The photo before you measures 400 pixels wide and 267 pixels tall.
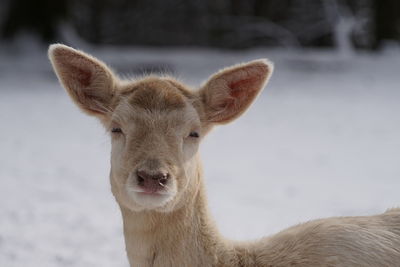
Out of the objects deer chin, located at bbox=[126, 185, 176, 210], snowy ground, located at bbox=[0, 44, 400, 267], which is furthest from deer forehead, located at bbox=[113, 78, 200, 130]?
snowy ground, located at bbox=[0, 44, 400, 267]

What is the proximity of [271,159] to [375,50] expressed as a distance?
964 centimetres

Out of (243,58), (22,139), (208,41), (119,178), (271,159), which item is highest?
(208,41)

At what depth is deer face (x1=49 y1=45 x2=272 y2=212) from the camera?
314 cm

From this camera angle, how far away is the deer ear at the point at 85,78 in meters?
3.66

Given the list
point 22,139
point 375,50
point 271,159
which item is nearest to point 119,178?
point 271,159

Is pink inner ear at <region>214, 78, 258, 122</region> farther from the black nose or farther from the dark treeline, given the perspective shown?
the dark treeline

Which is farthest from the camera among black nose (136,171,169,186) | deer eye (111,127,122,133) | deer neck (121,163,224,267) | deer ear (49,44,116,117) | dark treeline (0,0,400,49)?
dark treeline (0,0,400,49)

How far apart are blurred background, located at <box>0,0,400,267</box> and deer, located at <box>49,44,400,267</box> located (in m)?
0.46

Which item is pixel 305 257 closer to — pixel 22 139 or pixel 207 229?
pixel 207 229

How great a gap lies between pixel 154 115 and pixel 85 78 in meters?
0.63

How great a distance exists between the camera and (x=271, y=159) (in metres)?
8.86

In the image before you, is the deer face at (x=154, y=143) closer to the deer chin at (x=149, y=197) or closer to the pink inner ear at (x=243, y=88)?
the deer chin at (x=149, y=197)

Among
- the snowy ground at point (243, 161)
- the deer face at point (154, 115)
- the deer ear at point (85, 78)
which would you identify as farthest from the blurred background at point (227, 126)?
the deer face at point (154, 115)

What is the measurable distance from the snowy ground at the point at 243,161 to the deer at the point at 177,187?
56 centimetres
